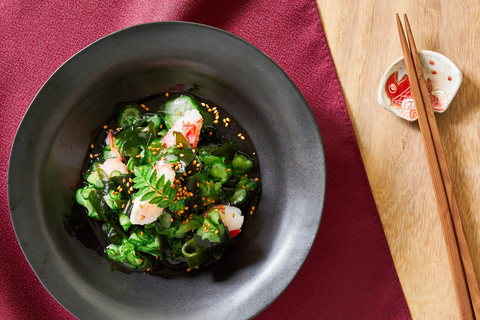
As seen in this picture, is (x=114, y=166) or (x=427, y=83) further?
(x=427, y=83)

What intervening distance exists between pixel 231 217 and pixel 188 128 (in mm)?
428

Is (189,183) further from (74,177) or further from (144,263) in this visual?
(74,177)

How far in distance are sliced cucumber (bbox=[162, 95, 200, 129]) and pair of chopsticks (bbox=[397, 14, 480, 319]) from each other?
985 mm

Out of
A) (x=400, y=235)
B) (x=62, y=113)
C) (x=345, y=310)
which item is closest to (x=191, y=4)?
(x=62, y=113)

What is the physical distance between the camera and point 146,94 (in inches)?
63.1

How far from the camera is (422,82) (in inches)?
60.9

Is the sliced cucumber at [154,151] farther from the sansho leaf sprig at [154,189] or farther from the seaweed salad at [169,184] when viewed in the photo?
the sansho leaf sprig at [154,189]

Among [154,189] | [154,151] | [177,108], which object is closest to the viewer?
[154,189]

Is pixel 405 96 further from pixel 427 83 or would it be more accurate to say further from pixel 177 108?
pixel 177 108

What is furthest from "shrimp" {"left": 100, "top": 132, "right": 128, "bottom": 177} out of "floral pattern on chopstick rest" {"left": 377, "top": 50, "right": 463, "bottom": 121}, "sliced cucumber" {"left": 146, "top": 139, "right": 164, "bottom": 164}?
"floral pattern on chopstick rest" {"left": 377, "top": 50, "right": 463, "bottom": 121}

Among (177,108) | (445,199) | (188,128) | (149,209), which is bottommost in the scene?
(445,199)

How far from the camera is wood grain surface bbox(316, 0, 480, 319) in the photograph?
5.38ft

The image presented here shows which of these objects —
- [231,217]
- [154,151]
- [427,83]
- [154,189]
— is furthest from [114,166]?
[427,83]

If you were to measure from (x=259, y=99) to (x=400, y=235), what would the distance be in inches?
36.6
